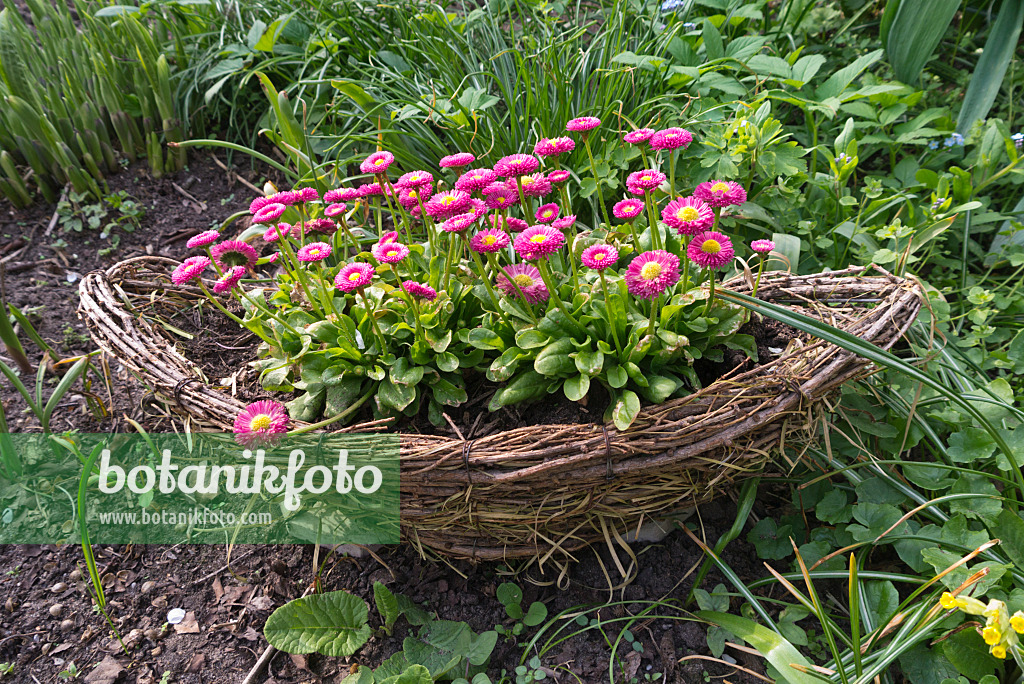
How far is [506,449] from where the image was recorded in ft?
3.42

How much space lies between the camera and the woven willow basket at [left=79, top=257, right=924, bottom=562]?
104 cm

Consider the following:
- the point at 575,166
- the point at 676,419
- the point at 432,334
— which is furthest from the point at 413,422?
the point at 575,166

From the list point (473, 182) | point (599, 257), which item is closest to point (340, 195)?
point (473, 182)

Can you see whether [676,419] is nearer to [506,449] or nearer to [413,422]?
[506,449]

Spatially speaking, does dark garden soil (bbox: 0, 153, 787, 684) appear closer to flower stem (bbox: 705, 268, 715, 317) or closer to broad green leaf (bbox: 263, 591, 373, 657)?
broad green leaf (bbox: 263, 591, 373, 657)

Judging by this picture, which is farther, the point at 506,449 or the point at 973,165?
the point at 973,165

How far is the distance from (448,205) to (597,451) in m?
0.51

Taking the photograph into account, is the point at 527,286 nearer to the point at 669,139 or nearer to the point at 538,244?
the point at 538,244

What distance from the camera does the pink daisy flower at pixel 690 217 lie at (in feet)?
3.26

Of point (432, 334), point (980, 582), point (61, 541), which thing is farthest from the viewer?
point (61, 541)

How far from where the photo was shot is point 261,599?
4.39 feet

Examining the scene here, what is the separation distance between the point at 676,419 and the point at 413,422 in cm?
52

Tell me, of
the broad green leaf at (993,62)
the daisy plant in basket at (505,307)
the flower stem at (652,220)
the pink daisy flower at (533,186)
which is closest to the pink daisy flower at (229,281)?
the daisy plant in basket at (505,307)

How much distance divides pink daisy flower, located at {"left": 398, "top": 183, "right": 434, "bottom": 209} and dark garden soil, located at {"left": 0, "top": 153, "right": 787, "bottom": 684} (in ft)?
1.51
